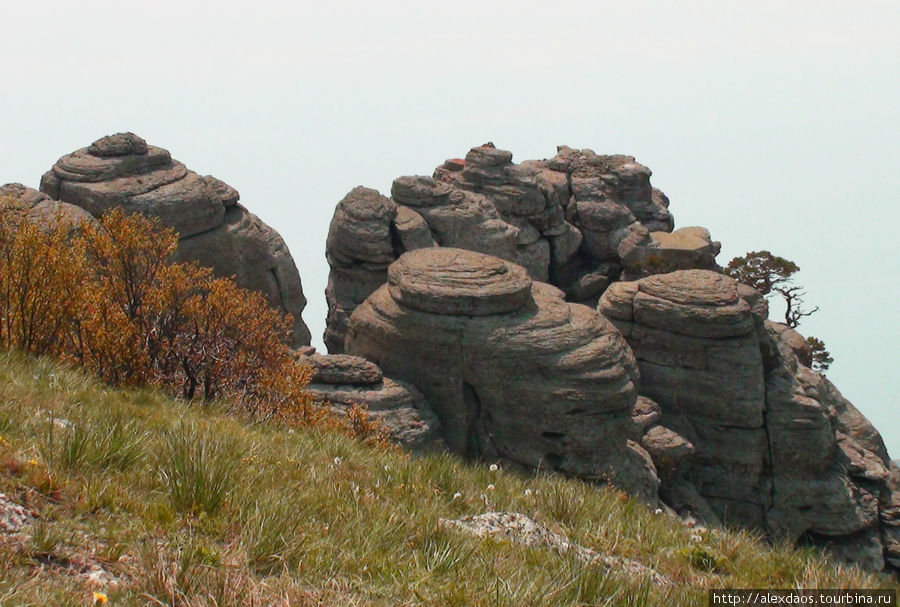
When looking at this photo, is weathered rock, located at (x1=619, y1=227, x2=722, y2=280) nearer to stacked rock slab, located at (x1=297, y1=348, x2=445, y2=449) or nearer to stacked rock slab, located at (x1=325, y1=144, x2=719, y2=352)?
stacked rock slab, located at (x1=325, y1=144, x2=719, y2=352)

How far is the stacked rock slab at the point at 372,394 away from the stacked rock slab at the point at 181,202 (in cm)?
1062

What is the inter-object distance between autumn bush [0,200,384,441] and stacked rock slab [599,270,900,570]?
52.2ft

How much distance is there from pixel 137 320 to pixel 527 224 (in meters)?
33.9

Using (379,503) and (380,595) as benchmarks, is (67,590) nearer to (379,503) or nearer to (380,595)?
(380,595)

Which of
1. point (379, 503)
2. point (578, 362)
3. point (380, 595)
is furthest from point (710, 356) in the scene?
point (380, 595)

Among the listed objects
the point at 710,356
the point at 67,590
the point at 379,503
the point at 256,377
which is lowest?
the point at 710,356

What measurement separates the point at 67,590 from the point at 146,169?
3475 centimetres

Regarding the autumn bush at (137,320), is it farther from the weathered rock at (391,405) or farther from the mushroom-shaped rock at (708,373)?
the mushroom-shaped rock at (708,373)

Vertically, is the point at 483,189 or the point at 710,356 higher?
the point at 483,189

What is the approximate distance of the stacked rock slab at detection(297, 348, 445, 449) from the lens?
30234 mm

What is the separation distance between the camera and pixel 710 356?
37219 mm

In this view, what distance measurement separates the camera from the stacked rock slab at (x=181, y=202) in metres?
37.6

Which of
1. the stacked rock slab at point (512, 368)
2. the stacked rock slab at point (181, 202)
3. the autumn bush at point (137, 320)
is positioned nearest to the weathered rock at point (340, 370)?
the stacked rock slab at point (512, 368)

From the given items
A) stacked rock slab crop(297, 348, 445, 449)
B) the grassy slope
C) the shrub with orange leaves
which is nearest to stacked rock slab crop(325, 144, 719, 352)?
stacked rock slab crop(297, 348, 445, 449)
